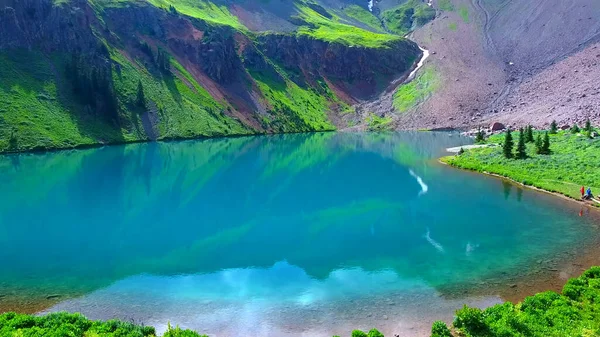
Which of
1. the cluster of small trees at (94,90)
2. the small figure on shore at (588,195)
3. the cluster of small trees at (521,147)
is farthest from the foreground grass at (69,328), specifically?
the cluster of small trees at (94,90)

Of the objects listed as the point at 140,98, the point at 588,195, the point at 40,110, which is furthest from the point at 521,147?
the point at 40,110

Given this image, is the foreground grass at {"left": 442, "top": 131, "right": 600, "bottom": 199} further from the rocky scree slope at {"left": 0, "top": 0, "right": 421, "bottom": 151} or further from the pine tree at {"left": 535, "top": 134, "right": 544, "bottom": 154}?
the rocky scree slope at {"left": 0, "top": 0, "right": 421, "bottom": 151}

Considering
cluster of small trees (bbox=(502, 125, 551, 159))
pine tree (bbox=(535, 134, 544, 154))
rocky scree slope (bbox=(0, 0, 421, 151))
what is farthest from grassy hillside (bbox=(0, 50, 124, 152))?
pine tree (bbox=(535, 134, 544, 154))

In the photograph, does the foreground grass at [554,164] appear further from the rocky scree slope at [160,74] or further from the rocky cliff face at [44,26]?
the rocky cliff face at [44,26]

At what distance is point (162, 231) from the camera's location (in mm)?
37844

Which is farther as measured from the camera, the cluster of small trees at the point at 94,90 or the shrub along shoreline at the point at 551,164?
the cluster of small trees at the point at 94,90

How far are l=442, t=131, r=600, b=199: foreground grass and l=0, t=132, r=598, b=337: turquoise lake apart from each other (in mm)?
3275

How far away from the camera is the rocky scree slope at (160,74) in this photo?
10338cm

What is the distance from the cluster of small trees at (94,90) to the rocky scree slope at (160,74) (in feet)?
0.90

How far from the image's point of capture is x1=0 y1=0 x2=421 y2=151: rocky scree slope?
103375 millimetres

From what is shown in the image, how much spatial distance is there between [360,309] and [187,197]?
3393 cm

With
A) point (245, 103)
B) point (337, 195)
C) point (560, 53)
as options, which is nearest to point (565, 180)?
point (337, 195)

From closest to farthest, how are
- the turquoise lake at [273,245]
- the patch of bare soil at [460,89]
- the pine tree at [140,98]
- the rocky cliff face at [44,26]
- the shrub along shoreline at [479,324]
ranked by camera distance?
1. the shrub along shoreline at [479,324]
2. the turquoise lake at [273,245]
3. the rocky cliff face at [44,26]
4. the pine tree at [140,98]
5. the patch of bare soil at [460,89]

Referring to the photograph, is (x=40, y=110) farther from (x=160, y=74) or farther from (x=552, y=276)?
(x=552, y=276)
